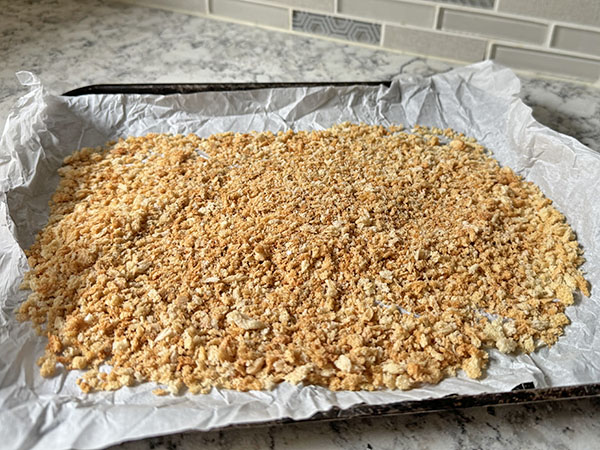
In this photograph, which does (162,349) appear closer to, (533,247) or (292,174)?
(292,174)

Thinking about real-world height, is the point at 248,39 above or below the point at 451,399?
above

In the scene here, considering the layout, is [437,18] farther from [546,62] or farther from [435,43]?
[546,62]

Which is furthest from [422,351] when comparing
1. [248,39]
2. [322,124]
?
[248,39]

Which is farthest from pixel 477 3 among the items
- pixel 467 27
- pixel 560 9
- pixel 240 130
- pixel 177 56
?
pixel 177 56

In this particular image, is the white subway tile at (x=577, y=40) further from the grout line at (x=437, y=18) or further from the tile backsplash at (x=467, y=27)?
the grout line at (x=437, y=18)

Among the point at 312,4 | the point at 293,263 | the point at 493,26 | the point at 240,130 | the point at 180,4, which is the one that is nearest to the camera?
the point at 293,263

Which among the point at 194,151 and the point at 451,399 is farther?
the point at 194,151

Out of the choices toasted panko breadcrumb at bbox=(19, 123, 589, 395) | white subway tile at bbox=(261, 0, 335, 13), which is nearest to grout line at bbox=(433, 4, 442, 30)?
white subway tile at bbox=(261, 0, 335, 13)

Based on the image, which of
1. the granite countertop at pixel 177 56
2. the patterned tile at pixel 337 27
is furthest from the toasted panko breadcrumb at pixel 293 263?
the patterned tile at pixel 337 27
